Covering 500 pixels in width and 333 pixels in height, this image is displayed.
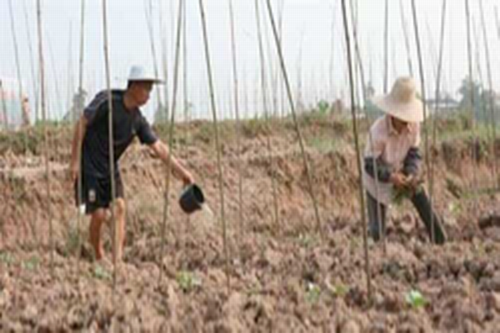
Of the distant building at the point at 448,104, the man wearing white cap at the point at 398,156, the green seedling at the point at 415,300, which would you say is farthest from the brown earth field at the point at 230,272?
the distant building at the point at 448,104

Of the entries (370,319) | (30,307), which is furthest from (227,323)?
(30,307)

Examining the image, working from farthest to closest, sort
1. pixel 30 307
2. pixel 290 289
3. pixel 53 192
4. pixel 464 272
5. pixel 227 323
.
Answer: pixel 53 192 → pixel 464 272 → pixel 290 289 → pixel 30 307 → pixel 227 323

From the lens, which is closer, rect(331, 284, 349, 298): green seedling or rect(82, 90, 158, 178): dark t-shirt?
rect(331, 284, 349, 298): green seedling

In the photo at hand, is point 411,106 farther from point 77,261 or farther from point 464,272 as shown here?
point 77,261

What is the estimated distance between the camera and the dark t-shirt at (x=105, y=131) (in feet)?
11.9

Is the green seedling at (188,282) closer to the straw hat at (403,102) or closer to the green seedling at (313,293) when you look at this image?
the green seedling at (313,293)

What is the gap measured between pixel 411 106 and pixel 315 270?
1140 mm

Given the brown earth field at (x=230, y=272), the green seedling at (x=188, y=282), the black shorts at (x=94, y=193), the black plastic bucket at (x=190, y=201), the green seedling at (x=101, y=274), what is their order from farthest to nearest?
the black shorts at (x=94, y=193), the black plastic bucket at (x=190, y=201), the green seedling at (x=101, y=274), the green seedling at (x=188, y=282), the brown earth field at (x=230, y=272)

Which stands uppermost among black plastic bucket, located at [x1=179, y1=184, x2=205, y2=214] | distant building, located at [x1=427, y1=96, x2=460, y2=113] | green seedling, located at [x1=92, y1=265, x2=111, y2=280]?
distant building, located at [x1=427, y1=96, x2=460, y2=113]

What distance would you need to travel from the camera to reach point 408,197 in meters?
3.75

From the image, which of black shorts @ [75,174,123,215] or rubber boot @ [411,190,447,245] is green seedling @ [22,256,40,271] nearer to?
black shorts @ [75,174,123,215]

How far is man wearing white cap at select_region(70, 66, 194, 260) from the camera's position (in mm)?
3600

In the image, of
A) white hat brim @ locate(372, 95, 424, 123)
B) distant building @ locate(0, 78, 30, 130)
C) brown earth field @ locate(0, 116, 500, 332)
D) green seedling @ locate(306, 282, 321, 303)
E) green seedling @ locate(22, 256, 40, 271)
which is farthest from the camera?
distant building @ locate(0, 78, 30, 130)

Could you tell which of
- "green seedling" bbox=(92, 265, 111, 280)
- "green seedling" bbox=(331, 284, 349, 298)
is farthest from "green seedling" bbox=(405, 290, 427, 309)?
"green seedling" bbox=(92, 265, 111, 280)
